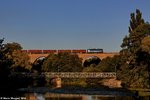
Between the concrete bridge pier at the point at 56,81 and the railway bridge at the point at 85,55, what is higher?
the railway bridge at the point at 85,55

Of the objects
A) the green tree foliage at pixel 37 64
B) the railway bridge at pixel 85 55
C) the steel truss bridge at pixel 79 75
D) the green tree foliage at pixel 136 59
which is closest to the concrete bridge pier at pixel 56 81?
the steel truss bridge at pixel 79 75

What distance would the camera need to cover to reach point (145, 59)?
10312cm

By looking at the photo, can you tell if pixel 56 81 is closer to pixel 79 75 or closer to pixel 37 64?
pixel 79 75

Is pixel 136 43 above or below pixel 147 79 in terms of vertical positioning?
above

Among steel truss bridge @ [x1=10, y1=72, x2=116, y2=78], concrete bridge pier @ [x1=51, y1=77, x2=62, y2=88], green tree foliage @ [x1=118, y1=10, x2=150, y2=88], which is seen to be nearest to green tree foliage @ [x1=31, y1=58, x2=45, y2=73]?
steel truss bridge @ [x1=10, y1=72, x2=116, y2=78]

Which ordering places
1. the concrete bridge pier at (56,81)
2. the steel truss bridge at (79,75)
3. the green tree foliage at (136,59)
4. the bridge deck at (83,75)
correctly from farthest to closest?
the bridge deck at (83,75), the steel truss bridge at (79,75), the concrete bridge pier at (56,81), the green tree foliage at (136,59)

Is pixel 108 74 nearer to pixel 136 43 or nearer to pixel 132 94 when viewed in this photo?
pixel 136 43

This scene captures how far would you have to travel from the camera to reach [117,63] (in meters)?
137

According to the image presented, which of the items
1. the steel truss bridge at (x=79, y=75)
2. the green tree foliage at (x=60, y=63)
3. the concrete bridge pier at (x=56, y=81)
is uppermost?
the green tree foliage at (x=60, y=63)

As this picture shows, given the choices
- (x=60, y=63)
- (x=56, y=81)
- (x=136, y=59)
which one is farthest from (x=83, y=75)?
(x=136, y=59)

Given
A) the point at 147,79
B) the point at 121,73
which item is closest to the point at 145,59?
the point at 147,79

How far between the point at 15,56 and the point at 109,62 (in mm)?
26368

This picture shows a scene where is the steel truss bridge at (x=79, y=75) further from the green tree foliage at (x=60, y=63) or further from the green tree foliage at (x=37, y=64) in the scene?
the green tree foliage at (x=37, y=64)

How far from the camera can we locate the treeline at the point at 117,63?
323ft
